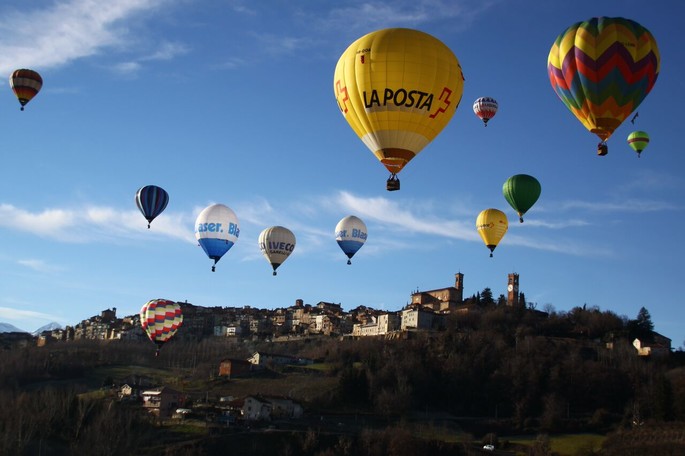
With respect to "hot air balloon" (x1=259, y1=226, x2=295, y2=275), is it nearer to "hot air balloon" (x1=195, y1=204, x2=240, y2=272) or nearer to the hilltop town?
"hot air balloon" (x1=195, y1=204, x2=240, y2=272)

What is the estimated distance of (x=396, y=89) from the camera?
24297 millimetres


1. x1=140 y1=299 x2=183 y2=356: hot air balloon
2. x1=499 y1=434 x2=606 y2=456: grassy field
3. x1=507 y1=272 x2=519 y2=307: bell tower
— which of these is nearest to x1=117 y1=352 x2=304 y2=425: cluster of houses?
x1=140 y1=299 x2=183 y2=356: hot air balloon

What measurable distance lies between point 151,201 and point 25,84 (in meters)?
8.67

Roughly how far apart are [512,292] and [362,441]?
51835mm

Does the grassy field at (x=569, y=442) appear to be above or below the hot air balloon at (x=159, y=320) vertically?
below

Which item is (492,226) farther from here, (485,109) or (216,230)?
(216,230)

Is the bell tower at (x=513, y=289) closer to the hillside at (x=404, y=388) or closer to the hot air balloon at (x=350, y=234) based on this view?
the hillside at (x=404, y=388)

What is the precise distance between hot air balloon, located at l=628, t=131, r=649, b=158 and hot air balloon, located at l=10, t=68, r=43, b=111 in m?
30.5

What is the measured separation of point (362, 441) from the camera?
152ft

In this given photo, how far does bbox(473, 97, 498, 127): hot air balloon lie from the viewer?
4628 cm

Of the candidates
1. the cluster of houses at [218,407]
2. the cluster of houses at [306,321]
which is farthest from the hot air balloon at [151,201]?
the cluster of houses at [306,321]

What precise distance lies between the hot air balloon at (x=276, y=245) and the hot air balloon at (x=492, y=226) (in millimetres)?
10692

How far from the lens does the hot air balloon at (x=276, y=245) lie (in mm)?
45594

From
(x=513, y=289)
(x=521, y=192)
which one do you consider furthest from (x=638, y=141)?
(x=513, y=289)
